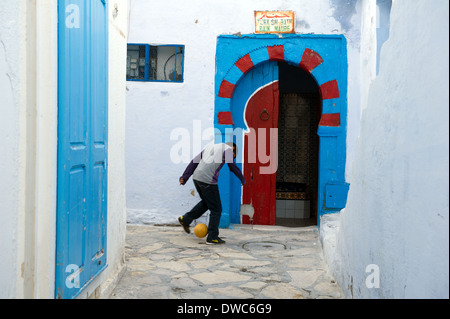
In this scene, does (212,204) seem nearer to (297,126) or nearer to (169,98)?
(169,98)

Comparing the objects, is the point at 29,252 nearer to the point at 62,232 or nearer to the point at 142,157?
the point at 62,232

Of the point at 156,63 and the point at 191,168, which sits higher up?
the point at 156,63

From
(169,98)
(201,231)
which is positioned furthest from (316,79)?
(201,231)

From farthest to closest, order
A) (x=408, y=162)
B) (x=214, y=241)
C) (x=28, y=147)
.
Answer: (x=214, y=241) → (x=28, y=147) → (x=408, y=162)

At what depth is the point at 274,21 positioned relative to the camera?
689 centimetres

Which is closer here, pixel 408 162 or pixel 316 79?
pixel 408 162

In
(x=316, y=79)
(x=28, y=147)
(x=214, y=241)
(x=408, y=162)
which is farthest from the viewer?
(x=316, y=79)

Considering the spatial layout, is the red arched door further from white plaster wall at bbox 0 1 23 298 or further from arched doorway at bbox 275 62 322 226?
white plaster wall at bbox 0 1 23 298

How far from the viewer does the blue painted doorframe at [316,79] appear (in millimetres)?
6805

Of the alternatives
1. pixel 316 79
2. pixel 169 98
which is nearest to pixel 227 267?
pixel 169 98

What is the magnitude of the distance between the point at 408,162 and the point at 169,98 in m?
5.25

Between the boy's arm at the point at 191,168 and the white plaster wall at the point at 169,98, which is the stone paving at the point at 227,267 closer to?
the white plaster wall at the point at 169,98

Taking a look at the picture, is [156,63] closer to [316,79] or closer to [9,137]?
[316,79]

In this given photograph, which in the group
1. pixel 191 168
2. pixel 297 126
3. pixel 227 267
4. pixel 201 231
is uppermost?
pixel 297 126
